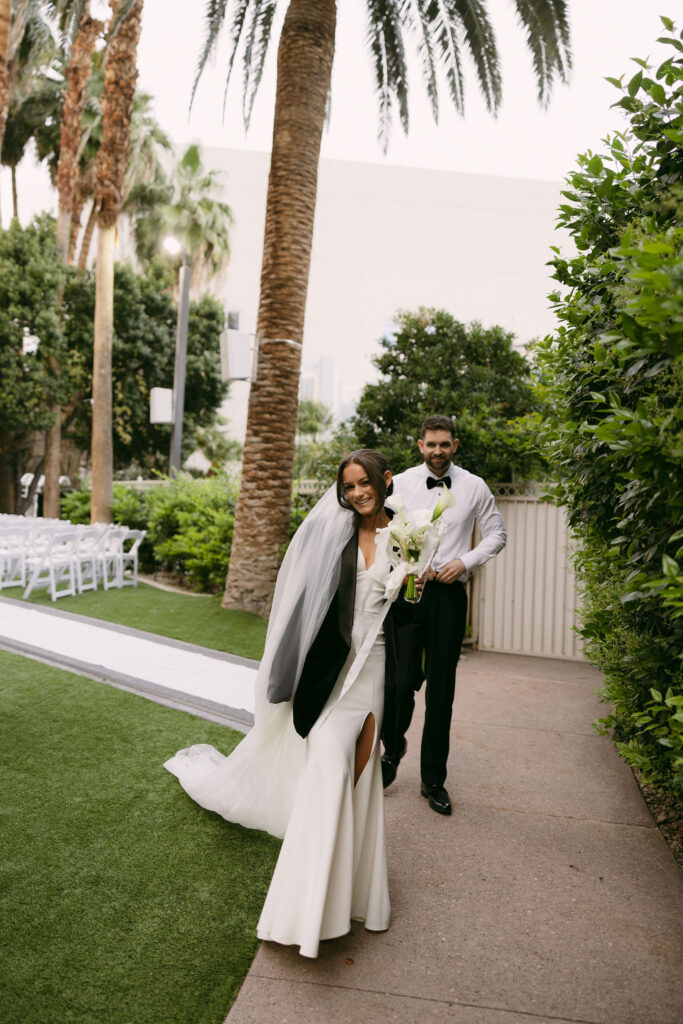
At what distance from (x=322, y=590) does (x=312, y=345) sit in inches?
1703

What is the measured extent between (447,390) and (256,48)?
6.66 m

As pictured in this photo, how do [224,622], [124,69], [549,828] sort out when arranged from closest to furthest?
[549,828] → [224,622] → [124,69]

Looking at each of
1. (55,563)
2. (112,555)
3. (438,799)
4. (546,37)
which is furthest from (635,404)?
(112,555)

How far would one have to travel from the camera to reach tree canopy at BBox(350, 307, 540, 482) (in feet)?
27.4

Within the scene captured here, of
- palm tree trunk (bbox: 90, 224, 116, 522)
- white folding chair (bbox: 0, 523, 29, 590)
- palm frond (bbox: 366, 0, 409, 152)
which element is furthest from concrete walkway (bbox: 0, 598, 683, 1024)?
palm frond (bbox: 366, 0, 409, 152)

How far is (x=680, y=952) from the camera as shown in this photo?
9.19 ft

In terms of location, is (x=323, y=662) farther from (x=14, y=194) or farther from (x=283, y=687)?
(x=14, y=194)

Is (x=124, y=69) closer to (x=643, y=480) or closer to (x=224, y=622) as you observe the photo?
(x=224, y=622)

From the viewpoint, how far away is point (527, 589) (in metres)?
8.51

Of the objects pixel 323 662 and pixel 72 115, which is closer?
pixel 323 662

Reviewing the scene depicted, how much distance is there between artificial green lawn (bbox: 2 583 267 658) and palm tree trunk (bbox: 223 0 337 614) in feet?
1.67

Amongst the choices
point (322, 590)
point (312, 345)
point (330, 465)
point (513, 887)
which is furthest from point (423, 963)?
point (312, 345)

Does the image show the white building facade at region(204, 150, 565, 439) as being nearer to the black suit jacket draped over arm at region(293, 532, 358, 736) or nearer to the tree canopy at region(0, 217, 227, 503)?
the tree canopy at region(0, 217, 227, 503)

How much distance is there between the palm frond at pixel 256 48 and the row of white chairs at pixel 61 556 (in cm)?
696
